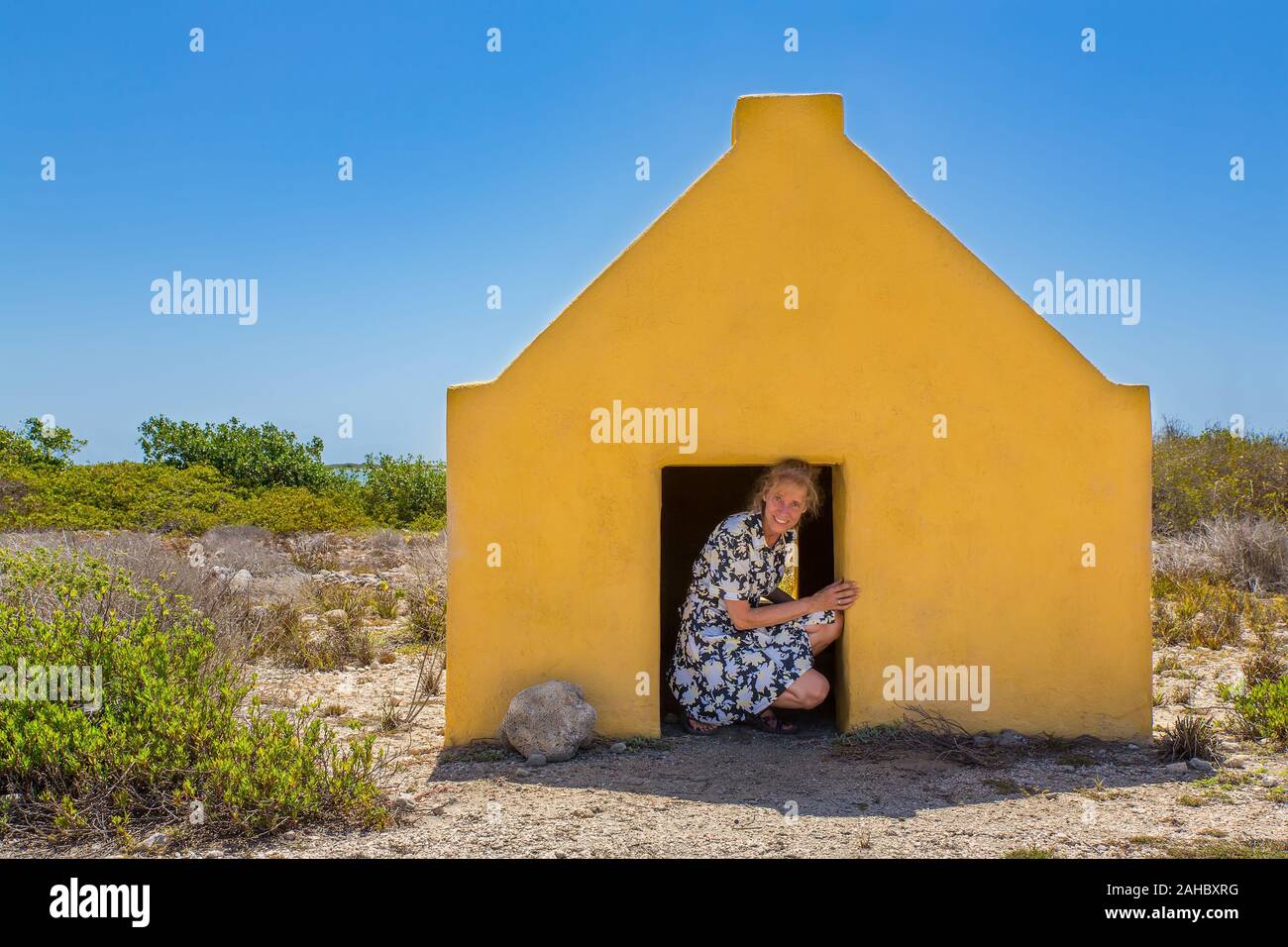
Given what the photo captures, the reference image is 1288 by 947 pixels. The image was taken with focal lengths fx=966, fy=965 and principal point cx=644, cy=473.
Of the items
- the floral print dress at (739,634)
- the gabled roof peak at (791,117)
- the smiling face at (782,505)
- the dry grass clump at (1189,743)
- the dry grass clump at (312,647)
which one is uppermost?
the gabled roof peak at (791,117)

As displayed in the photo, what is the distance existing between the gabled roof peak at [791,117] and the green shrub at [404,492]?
17.6 metres

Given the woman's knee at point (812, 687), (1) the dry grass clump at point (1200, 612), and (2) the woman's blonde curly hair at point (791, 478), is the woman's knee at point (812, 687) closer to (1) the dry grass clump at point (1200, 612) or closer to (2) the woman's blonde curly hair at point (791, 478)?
(2) the woman's blonde curly hair at point (791, 478)

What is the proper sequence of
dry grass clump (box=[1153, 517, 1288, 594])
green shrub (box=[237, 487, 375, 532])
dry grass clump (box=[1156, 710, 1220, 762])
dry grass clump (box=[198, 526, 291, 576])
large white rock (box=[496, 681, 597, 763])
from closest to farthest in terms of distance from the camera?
large white rock (box=[496, 681, 597, 763]), dry grass clump (box=[1156, 710, 1220, 762]), dry grass clump (box=[1153, 517, 1288, 594]), dry grass clump (box=[198, 526, 291, 576]), green shrub (box=[237, 487, 375, 532])

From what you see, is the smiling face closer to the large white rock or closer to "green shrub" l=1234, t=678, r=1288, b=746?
the large white rock

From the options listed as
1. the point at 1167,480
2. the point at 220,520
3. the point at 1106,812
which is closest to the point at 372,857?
the point at 1106,812

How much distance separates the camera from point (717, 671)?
19.0 ft

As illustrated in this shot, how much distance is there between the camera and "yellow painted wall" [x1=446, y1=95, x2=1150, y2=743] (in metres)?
5.59

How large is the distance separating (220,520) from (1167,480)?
56.2ft

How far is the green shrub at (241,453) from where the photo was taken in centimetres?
2283

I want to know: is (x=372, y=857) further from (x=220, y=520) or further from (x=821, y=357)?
(x=220, y=520)

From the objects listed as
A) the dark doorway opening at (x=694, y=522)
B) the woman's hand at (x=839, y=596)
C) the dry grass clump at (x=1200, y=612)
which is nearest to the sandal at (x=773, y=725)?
the woman's hand at (x=839, y=596)

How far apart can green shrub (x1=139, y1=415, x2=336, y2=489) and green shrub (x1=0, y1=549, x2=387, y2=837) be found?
18.6 m

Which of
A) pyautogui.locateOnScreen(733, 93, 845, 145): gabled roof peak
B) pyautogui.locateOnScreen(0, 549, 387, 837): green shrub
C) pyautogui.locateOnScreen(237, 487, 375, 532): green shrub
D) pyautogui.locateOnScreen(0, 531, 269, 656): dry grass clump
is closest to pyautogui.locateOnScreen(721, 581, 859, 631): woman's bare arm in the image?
pyautogui.locateOnScreen(0, 549, 387, 837): green shrub

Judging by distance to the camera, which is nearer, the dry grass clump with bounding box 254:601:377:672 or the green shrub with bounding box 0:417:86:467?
the dry grass clump with bounding box 254:601:377:672
